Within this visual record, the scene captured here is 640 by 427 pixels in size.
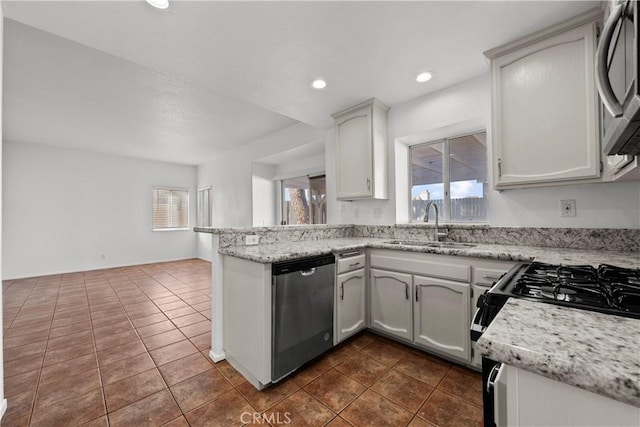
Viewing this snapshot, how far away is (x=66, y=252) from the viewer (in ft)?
17.3

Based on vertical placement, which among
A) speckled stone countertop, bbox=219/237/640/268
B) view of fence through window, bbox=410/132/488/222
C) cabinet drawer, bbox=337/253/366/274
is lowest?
cabinet drawer, bbox=337/253/366/274

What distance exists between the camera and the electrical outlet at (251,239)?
217 centimetres

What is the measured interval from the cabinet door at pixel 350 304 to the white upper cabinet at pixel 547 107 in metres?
1.34

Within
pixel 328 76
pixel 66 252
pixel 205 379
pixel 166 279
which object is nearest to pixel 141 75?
pixel 328 76

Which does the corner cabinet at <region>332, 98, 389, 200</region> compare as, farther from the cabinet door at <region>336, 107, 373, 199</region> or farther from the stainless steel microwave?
the stainless steel microwave

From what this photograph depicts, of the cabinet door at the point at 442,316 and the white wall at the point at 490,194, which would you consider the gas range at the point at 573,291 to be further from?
the white wall at the point at 490,194

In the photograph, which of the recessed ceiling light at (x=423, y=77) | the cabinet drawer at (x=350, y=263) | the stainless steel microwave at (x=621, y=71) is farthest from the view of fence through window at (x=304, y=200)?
the stainless steel microwave at (x=621, y=71)

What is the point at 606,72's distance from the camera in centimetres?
80

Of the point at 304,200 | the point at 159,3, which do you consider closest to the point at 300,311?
the point at 159,3

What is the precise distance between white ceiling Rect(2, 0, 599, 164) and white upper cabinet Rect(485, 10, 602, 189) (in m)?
0.11

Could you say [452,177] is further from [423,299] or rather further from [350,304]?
[350,304]

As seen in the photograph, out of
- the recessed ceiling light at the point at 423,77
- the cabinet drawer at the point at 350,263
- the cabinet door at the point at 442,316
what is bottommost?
the cabinet door at the point at 442,316

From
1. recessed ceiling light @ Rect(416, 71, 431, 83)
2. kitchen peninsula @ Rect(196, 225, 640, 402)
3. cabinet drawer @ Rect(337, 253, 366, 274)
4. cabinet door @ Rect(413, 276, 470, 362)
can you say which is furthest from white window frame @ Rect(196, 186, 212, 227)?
cabinet door @ Rect(413, 276, 470, 362)

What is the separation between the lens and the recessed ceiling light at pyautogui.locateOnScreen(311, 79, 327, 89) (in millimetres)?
2355
